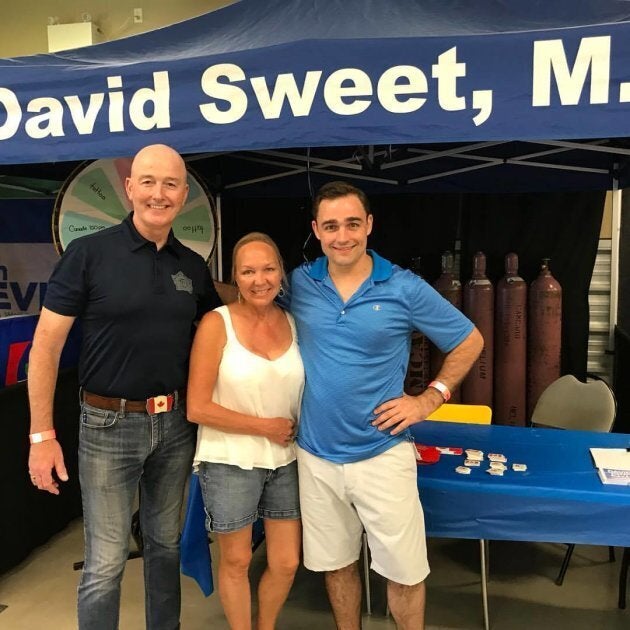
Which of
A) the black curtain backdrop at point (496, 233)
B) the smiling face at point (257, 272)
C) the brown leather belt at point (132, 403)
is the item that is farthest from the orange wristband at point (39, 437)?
the black curtain backdrop at point (496, 233)

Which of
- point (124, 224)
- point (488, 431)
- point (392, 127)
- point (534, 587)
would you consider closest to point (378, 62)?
point (392, 127)

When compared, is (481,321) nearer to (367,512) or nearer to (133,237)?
(367,512)

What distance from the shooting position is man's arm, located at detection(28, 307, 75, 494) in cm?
162

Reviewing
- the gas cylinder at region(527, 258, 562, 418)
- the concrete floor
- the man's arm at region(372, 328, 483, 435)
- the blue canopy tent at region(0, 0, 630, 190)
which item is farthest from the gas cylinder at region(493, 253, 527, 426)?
the man's arm at region(372, 328, 483, 435)

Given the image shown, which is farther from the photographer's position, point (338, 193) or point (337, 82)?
point (338, 193)

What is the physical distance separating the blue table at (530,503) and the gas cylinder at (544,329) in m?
1.43

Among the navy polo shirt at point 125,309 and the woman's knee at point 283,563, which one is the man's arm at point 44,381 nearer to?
the navy polo shirt at point 125,309

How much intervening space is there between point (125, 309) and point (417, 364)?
2.22 metres

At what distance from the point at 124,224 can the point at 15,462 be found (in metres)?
1.40

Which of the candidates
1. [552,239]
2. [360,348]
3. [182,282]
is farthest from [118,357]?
[552,239]

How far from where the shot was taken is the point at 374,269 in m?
1.72

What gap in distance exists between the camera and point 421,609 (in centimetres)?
177

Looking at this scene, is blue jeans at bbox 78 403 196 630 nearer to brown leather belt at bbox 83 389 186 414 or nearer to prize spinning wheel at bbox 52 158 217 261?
brown leather belt at bbox 83 389 186 414

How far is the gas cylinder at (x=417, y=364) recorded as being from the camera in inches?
140
